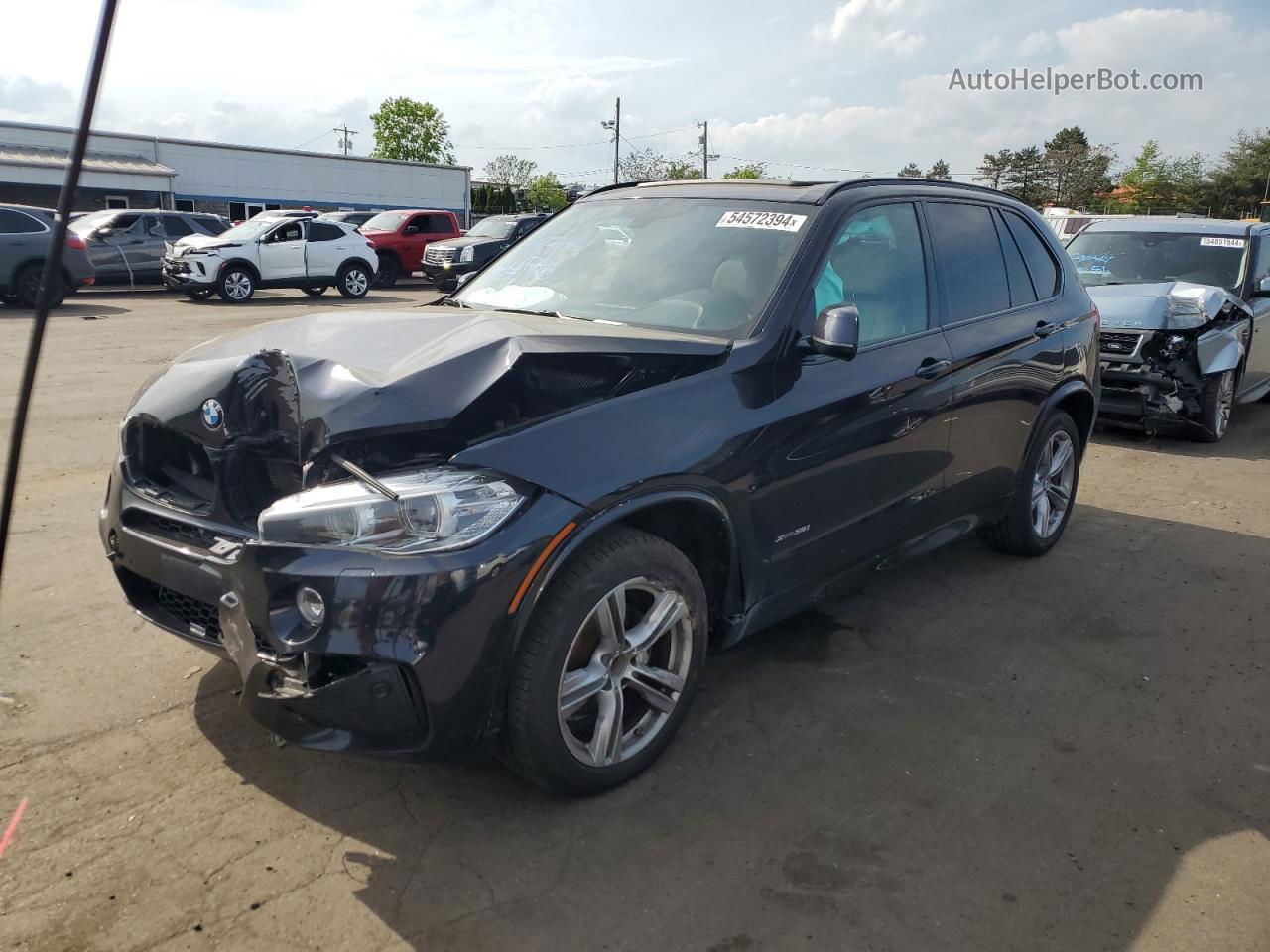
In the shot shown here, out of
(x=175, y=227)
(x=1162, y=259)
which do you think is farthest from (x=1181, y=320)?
(x=175, y=227)

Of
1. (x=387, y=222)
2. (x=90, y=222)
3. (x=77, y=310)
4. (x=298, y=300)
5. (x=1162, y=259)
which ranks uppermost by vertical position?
(x=387, y=222)

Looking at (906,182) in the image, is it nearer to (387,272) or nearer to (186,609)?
(186,609)

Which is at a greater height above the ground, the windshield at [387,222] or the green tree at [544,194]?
the green tree at [544,194]

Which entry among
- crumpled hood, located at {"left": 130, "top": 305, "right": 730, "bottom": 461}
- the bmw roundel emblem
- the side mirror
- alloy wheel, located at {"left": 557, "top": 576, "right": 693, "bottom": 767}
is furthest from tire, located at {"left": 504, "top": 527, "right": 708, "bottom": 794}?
the bmw roundel emblem

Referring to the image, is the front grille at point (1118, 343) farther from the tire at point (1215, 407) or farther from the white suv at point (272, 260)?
the white suv at point (272, 260)

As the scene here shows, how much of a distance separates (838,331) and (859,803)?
1492mm

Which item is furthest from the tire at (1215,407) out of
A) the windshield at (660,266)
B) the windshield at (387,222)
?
the windshield at (387,222)

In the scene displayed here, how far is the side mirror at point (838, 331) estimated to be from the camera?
10.6ft

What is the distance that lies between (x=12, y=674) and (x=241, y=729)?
99 cm

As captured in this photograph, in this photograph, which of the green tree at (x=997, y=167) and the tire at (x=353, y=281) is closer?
the tire at (x=353, y=281)

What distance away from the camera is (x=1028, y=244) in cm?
508

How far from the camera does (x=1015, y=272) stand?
485 cm

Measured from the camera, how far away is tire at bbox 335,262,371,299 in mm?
21006

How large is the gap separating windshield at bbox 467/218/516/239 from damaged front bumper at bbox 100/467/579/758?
22.6 m
